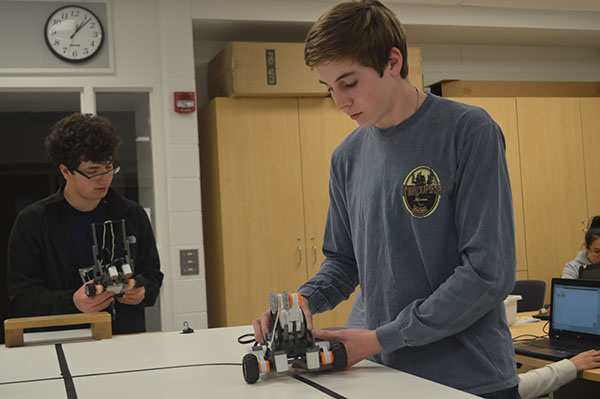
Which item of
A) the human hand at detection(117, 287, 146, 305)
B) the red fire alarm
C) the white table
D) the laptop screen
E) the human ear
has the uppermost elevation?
the red fire alarm

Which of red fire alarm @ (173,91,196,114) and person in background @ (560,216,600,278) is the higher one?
red fire alarm @ (173,91,196,114)

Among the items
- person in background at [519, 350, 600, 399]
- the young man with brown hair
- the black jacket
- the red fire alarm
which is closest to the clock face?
the red fire alarm

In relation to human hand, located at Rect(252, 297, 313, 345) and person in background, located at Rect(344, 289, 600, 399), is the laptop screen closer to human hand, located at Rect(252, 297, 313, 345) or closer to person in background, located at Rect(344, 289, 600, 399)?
person in background, located at Rect(344, 289, 600, 399)

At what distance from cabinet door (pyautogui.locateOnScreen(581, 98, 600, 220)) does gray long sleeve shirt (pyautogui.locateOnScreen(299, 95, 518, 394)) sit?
425 centimetres

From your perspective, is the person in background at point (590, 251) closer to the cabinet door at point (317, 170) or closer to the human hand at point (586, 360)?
the cabinet door at point (317, 170)

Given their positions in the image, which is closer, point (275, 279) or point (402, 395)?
point (402, 395)

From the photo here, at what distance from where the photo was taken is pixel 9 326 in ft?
5.97

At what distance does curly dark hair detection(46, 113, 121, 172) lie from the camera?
7.49 feet

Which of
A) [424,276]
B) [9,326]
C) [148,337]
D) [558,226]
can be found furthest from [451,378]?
[558,226]

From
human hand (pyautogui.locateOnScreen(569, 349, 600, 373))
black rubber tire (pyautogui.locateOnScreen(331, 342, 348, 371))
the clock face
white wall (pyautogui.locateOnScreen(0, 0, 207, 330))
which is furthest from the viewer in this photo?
white wall (pyautogui.locateOnScreen(0, 0, 207, 330))

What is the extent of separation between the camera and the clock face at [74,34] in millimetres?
3943

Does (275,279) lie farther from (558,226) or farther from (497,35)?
(497,35)

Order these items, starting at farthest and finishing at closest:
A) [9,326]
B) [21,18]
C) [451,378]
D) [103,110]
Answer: [103,110] → [21,18] → [9,326] → [451,378]

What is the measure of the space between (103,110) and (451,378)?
3.51m
